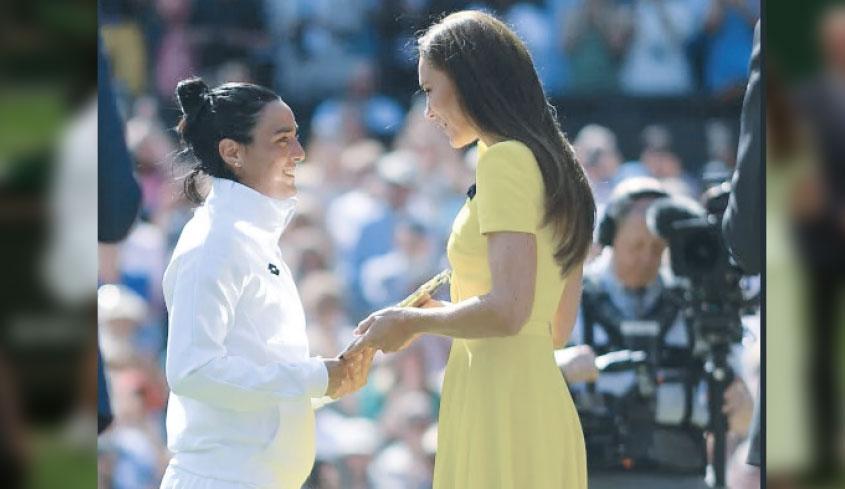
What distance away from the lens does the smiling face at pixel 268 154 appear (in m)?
3.53

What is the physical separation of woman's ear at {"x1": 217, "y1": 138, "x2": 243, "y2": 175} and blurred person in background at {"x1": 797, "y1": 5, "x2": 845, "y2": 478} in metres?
1.09

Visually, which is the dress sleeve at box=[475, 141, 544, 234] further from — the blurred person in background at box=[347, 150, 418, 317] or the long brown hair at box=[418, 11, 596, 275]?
the blurred person in background at box=[347, 150, 418, 317]

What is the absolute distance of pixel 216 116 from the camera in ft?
11.6

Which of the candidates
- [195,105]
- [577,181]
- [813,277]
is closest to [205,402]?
[195,105]

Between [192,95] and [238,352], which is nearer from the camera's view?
[238,352]

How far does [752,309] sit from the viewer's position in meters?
4.49

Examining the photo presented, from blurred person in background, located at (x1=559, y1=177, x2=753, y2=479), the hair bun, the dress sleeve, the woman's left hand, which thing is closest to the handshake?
the woman's left hand

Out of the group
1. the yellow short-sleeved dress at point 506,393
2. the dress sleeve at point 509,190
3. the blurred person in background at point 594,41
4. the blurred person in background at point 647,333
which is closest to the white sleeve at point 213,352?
the yellow short-sleeved dress at point 506,393

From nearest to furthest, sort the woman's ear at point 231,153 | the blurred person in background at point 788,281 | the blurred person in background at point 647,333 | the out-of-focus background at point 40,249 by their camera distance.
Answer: the out-of-focus background at point 40,249, the blurred person in background at point 788,281, the woman's ear at point 231,153, the blurred person in background at point 647,333

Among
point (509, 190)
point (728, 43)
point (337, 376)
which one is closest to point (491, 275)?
point (509, 190)

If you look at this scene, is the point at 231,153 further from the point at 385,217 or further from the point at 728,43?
the point at 728,43

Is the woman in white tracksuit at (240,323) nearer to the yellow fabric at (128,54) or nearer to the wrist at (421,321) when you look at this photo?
the wrist at (421,321)

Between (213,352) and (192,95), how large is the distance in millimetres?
548

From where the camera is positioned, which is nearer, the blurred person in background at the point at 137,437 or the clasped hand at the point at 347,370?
the clasped hand at the point at 347,370
